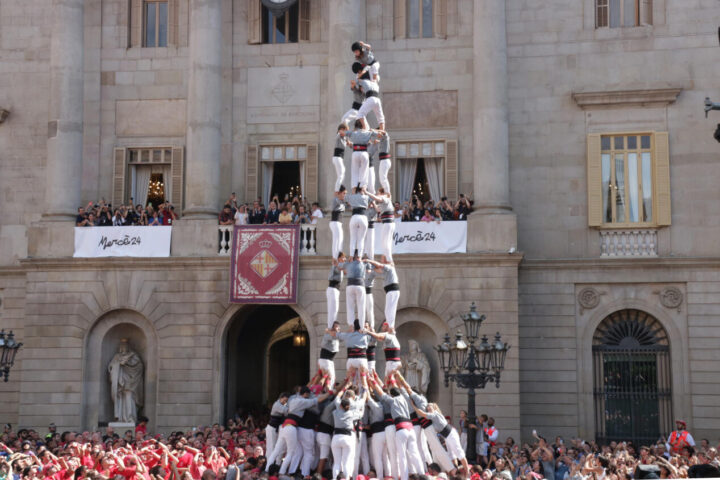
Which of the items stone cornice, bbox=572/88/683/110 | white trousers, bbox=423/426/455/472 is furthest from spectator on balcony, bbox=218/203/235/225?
white trousers, bbox=423/426/455/472

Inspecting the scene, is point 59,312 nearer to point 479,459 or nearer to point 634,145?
point 479,459

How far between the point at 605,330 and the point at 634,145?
254 inches

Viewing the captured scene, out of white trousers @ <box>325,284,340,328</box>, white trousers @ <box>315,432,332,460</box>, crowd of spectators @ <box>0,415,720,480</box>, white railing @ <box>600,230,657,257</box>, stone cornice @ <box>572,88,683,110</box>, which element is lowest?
crowd of spectators @ <box>0,415,720,480</box>

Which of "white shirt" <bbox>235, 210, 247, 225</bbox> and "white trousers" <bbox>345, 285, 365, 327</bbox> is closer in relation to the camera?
"white trousers" <bbox>345, 285, 365, 327</bbox>

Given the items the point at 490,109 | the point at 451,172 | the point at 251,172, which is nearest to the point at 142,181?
the point at 251,172

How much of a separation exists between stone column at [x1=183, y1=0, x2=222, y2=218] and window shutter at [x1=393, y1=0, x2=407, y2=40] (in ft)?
20.7

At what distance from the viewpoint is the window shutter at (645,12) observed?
37.2 meters

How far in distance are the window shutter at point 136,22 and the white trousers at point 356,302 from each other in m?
19.7

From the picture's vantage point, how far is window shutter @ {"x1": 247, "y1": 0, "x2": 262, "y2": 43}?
3912 cm

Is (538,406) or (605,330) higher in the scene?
(605,330)

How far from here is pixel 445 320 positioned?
115 ft

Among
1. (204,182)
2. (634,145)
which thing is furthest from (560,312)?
(204,182)

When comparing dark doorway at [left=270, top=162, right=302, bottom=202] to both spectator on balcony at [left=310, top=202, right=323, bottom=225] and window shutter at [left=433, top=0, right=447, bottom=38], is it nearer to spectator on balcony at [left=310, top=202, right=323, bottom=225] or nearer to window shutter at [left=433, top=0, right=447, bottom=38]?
spectator on balcony at [left=310, top=202, right=323, bottom=225]

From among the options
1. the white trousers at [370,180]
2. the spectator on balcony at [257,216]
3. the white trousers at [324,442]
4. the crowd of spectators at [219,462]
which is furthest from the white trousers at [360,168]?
the spectator on balcony at [257,216]
